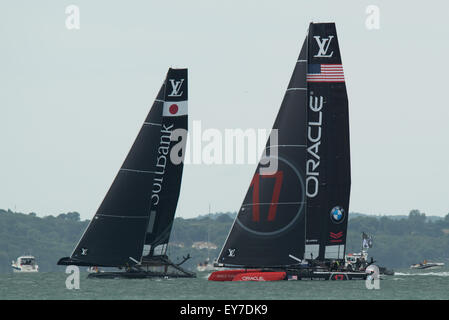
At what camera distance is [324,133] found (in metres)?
59.1

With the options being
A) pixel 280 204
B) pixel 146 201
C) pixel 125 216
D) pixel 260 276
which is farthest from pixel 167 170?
pixel 260 276

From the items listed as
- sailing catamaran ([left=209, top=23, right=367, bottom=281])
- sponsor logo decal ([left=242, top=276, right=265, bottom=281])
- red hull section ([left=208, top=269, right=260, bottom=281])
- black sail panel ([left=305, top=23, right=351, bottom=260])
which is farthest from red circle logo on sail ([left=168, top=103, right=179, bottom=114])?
sponsor logo decal ([left=242, top=276, right=265, bottom=281])

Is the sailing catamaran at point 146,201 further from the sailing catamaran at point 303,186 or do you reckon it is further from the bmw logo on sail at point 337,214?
the bmw logo on sail at point 337,214

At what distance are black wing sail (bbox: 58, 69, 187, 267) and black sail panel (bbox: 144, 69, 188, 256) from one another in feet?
7.91

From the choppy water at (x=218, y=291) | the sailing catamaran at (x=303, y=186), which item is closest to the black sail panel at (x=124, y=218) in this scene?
the choppy water at (x=218, y=291)

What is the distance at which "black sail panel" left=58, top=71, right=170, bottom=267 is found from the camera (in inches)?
2456

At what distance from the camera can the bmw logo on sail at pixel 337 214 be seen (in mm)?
60000

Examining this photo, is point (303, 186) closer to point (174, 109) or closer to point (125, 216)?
point (125, 216)

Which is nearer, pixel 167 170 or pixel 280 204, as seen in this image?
pixel 280 204

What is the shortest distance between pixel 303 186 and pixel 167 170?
1123 cm

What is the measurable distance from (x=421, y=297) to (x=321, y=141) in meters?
9.86

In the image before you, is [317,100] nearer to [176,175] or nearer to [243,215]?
[243,215]

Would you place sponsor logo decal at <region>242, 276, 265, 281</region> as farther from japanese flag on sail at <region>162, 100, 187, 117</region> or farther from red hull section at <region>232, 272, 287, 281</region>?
japanese flag on sail at <region>162, 100, 187, 117</region>
